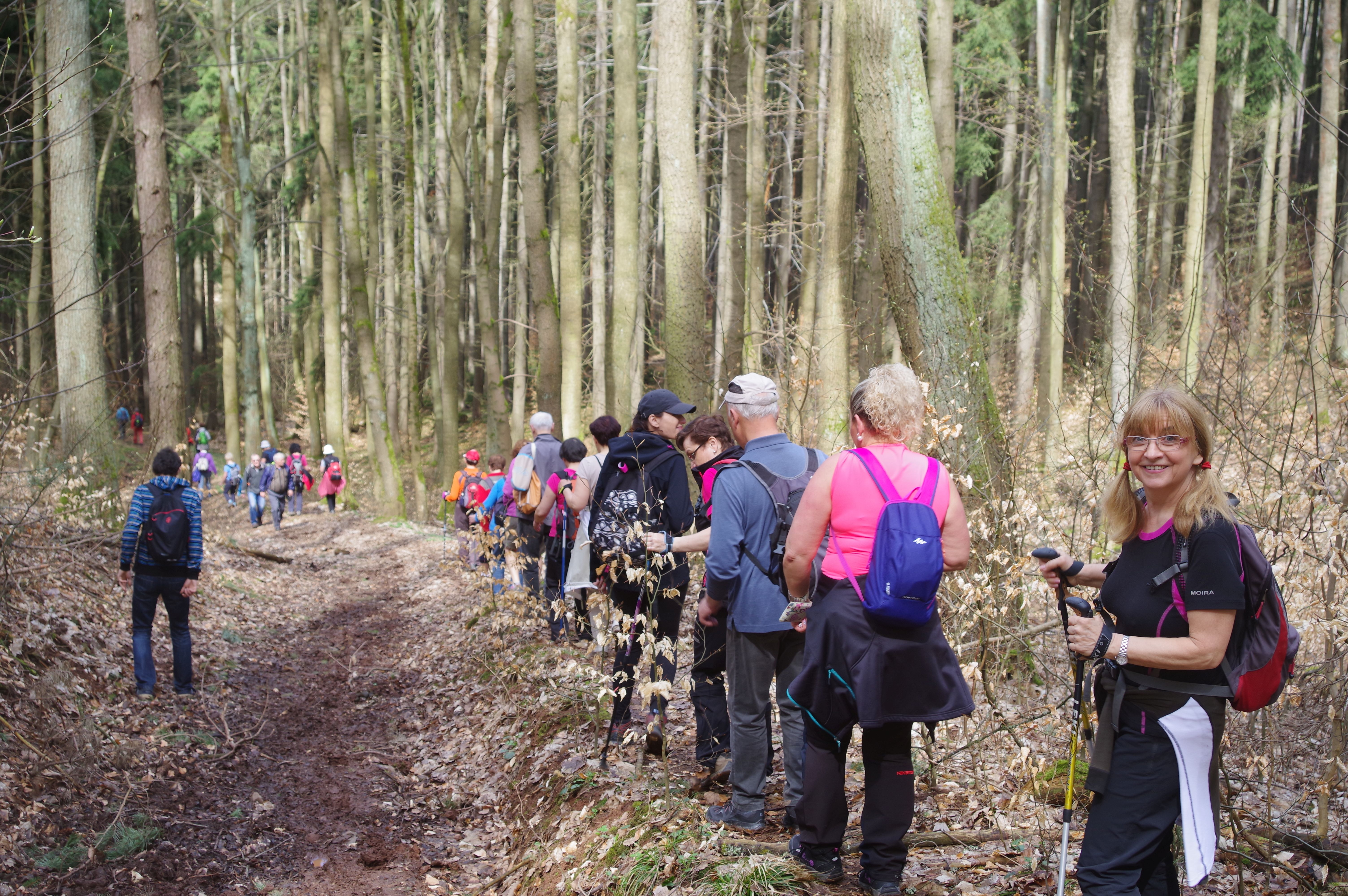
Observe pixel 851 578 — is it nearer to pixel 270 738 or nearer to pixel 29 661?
pixel 270 738

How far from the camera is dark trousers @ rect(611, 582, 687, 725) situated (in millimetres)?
4934

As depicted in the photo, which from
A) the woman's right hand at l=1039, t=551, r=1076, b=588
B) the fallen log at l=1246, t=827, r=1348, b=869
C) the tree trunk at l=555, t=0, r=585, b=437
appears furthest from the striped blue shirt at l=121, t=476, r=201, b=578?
the fallen log at l=1246, t=827, r=1348, b=869

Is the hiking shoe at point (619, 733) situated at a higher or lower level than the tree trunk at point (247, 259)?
lower

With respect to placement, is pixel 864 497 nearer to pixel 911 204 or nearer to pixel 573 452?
pixel 911 204

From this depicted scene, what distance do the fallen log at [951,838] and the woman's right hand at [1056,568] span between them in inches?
63.8

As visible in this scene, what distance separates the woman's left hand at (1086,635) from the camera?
2.72 metres

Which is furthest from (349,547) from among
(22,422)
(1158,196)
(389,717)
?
(1158,196)

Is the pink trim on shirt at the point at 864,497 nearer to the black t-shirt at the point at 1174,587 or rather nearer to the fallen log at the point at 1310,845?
the black t-shirt at the point at 1174,587

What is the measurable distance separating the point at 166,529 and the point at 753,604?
5415 millimetres

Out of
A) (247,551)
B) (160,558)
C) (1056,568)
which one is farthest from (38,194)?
(1056,568)

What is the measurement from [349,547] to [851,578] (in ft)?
53.1

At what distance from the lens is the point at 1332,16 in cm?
1720

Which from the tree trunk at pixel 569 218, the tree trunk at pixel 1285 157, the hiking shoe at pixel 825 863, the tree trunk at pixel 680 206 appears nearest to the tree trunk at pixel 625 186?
the tree trunk at pixel 569 218

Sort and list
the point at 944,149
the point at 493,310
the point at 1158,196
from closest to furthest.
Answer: the point at 944,149 < the point at 493,310 < the point at 1158,196
